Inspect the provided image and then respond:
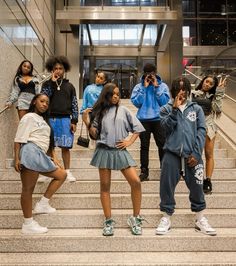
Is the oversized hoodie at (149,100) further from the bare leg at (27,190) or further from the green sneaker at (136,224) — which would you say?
the bare leg at (27,190)

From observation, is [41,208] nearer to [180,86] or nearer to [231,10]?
[180,86]

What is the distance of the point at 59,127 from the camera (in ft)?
15.0

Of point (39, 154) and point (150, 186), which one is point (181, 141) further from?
point (39, 154)

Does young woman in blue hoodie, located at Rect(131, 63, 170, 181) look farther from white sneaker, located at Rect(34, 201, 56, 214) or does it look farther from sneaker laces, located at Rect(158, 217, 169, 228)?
white sneaker, located at Rect(34, 201, 56, 214)

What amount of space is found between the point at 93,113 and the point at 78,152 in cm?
221

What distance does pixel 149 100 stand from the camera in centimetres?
473

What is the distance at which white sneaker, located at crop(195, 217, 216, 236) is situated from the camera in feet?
11.7

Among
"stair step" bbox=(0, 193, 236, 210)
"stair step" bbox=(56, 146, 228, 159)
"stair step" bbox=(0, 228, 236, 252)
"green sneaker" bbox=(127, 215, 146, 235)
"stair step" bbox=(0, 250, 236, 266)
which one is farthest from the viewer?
"stair step" bbox=(56, 146, 228, 159)

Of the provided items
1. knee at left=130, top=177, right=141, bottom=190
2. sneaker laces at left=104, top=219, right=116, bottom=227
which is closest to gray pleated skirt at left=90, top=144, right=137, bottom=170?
knee at left=130, top=177, right=141, bottom=190

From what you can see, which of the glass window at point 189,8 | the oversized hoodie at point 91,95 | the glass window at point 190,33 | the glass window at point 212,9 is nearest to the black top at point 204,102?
the oversized hoodie at point 91,95

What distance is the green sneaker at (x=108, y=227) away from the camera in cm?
353

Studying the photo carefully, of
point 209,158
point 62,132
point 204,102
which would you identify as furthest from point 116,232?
point 204,102

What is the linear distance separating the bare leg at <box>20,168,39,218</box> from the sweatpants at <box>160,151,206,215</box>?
1.32 metres

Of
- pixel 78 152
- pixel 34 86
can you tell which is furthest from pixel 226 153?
pixel 34 86
